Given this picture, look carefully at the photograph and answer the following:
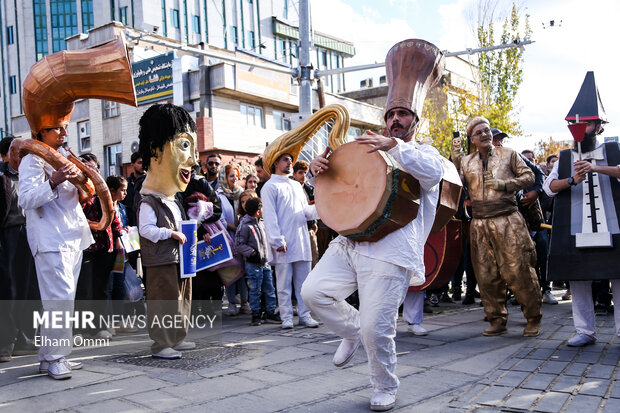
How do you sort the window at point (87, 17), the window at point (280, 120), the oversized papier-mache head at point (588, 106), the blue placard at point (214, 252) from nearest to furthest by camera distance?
the oversized papier-mache head at point (588, 106)
the blue placard at point (214, 252)
the window at point (280, 120)
the window at point (87, 17)

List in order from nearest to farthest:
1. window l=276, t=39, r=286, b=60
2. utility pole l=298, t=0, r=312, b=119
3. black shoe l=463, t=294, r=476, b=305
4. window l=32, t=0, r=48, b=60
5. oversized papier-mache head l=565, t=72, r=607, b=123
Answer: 1. oversized papier-mache head l=565, t=72, r=607, b=123
2. black shoe l=463, t=294, r=476, b=305
3. utility pole l=298, t=0, r=312, b=119
4. window l=32, t=0, r=48, b=60
5. window l=276, t=39, r=286, b=60

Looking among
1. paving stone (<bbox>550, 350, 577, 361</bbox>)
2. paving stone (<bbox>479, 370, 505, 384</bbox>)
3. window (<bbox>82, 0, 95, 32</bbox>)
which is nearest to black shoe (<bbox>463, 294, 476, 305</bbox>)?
paving stone (<bbox>550, 350, 577, 361</bbox>)

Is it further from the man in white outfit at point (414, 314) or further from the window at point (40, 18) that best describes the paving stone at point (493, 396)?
the window at point (40, 18)

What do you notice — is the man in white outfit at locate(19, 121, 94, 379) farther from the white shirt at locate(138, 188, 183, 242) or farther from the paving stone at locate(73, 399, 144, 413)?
the paving stone at locate(73, 399, 144, 413)

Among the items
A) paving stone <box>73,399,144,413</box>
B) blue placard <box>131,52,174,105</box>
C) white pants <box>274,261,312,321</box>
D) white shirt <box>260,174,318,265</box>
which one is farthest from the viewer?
blue placard <box>131,52,174,105</box>

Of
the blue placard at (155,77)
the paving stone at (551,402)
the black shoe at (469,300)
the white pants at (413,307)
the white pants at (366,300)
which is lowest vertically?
the paving stone at (551,402)

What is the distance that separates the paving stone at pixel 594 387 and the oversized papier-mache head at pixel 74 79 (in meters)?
4.11

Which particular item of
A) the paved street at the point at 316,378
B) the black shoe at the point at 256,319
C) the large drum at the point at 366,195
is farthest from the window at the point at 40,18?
the large drum at the point at 366,195

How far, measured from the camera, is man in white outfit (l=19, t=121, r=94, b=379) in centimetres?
468

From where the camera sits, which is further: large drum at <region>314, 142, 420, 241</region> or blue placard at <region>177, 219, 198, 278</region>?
blue placard at <region>177, 219, 198, 278</region>

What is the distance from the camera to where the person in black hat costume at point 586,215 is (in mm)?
5520

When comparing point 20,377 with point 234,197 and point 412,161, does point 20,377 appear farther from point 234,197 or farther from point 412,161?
point 234,197

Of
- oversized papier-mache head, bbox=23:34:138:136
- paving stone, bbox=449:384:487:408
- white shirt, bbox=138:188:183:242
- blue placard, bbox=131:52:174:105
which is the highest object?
blue placard, bbox=131:52:174:105

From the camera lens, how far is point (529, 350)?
5.49 metres
